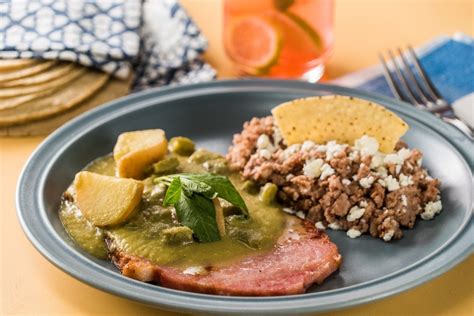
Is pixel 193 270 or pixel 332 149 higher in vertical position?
pixel 332 149

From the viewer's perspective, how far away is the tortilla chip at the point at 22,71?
15.8 feet

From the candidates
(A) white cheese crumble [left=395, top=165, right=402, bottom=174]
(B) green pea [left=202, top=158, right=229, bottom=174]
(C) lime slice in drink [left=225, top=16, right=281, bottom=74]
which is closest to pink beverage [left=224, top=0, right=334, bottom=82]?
(C) lime slice in drink [left=225, top=16, right=281, bottom=74]

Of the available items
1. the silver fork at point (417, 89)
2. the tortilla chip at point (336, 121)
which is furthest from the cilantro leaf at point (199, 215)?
the silver fork at point (417, 89)

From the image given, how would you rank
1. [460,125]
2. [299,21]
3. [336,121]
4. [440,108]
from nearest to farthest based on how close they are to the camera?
[336,121] < [460,125] < [440,108] < [299,21]

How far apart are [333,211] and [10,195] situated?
1.68 m

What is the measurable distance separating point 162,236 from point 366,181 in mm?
924

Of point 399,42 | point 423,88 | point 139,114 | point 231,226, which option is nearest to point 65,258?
point 231,226

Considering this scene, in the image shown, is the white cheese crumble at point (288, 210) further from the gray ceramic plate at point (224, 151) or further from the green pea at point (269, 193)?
the gray ceramic plate at point (224, 151)

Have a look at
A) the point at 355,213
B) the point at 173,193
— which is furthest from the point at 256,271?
the point at 355,213

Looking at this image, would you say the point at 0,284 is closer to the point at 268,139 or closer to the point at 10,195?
the point at 10,195

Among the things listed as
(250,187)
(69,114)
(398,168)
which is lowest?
(69,114)

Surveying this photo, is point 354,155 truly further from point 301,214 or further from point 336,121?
point 301,214

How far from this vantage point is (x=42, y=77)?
4.84 metres

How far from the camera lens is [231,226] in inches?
142
